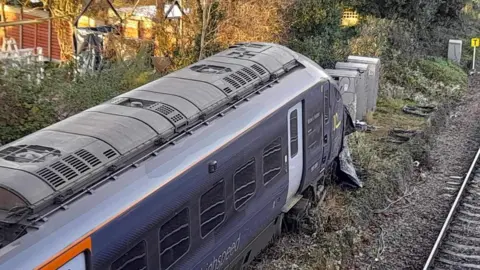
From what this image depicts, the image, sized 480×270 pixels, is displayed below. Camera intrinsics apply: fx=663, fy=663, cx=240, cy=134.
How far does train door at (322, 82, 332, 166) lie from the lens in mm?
11609

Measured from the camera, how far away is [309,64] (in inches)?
461

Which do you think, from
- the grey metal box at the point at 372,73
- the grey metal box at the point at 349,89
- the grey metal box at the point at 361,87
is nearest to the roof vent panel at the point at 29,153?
the grey metal box at the point at 349,89

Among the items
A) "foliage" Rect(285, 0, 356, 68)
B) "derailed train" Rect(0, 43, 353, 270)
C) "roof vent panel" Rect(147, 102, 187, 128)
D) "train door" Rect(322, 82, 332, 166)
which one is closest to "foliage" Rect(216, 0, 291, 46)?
"foliage" Rect(285, 0, 356, 68)

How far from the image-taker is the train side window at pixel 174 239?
Answer: 6.97 m

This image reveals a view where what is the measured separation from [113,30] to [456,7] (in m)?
15.9

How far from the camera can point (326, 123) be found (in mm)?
11703

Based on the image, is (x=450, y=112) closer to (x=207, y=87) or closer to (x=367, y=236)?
(x=367, y=236)

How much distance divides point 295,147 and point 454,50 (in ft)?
68.7

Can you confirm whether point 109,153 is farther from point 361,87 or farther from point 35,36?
point 35,36

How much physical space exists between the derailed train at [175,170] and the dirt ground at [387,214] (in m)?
0.78

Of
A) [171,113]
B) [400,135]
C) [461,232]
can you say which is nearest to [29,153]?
[171,113]

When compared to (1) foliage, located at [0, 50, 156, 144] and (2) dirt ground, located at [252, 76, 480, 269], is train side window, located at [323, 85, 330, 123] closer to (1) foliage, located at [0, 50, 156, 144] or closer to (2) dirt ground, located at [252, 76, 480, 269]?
(2) dirt ground, located at [252, 76, 480, 269]

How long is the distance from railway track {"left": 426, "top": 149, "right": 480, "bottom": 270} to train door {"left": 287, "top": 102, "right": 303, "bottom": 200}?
8.02ft

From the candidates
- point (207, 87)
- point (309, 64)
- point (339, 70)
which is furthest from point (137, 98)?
point (339, 70)
